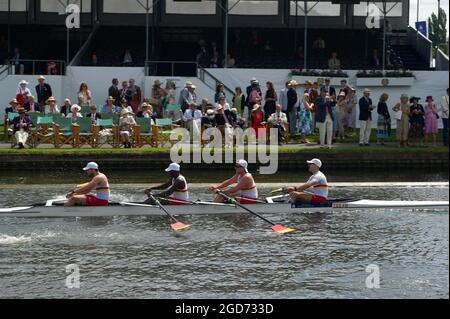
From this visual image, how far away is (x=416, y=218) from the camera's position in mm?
24094

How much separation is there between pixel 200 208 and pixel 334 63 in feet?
58.0

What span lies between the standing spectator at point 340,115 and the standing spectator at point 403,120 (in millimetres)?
1863

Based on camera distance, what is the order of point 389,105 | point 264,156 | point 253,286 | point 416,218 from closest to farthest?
point 253,286 → point 416,218 → point 264,156 → point 389,105

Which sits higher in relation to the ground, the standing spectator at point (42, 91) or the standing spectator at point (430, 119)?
the standing spectator at point (42, 91)

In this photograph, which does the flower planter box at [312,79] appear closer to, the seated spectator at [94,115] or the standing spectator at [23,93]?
the seated spectator at [94,115]

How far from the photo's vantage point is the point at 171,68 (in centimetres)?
3981

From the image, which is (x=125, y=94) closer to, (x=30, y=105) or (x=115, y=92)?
(x=115, y=92)

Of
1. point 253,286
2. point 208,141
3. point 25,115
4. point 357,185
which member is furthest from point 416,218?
point 25,115

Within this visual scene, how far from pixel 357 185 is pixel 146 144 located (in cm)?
776

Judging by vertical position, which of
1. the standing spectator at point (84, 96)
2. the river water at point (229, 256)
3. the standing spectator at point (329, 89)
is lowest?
the river water at point (229, 256)

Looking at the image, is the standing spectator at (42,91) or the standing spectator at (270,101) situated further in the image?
the standing spectator at (42,91)

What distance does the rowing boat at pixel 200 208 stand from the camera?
74.5 ft

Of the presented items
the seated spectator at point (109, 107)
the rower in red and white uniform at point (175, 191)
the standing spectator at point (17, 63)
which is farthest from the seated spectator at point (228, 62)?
the rower in red and white uniform at point (175, 191)
